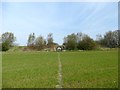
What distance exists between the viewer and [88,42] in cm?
8262

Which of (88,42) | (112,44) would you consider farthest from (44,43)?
(112,44)

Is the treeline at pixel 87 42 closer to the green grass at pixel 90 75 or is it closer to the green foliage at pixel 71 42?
the green foliage at pixel 71 42

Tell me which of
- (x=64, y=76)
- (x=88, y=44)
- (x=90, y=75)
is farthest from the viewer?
(x=88, y=44)

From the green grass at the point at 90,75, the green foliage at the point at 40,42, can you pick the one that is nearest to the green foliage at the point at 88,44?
the green foliage at the point at 40,42

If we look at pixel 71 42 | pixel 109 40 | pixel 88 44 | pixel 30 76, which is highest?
pixel 109 40

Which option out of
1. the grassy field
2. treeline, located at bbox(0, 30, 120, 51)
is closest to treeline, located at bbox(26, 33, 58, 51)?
treeline, located at bbox(0, 30, 120, 51)

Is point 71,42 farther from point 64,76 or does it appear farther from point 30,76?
point 64,76

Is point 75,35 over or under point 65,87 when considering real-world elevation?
over

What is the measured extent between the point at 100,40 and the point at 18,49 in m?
28.2

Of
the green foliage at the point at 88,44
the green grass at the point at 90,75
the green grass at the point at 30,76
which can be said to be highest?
the green foliage at the point at 88,44

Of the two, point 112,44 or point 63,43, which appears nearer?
point 112,44

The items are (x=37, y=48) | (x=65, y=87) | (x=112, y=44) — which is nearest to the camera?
(x=65, y=87)

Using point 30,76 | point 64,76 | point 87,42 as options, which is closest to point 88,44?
point 87,42

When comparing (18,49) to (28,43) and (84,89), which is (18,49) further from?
(84,89)
